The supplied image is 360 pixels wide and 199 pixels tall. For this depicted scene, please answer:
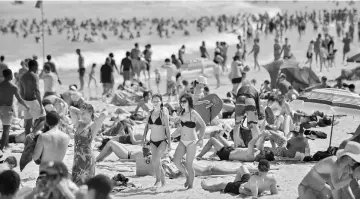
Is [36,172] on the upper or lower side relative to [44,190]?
lower

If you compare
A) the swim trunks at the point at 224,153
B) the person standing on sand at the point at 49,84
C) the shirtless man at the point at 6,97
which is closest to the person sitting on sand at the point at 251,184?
the swim trunks at the point at 224,153

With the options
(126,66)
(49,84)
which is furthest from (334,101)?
(126,66)

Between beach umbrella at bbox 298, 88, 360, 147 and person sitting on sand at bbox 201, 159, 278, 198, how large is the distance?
202 centimetres

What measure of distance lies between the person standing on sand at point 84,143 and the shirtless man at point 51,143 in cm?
62

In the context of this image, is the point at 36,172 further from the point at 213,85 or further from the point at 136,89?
the point at 213,85

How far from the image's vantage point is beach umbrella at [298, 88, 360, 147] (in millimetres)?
9211

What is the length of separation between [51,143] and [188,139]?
1.97 m

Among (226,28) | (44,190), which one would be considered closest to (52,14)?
(226,28)

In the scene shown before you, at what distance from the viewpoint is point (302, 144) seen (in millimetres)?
9383

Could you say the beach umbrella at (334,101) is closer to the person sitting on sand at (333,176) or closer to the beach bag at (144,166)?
the beach bag at (144,166)

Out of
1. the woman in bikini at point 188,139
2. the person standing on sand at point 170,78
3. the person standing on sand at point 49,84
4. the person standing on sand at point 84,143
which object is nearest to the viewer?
the person standing on sand at point 84,143

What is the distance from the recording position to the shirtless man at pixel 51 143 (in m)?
6.18

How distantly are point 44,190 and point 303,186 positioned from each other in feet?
8.44

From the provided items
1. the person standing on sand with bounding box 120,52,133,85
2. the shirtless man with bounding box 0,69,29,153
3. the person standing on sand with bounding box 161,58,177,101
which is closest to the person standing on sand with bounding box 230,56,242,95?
the person standing on sand with bounding box 161,58,177,101
